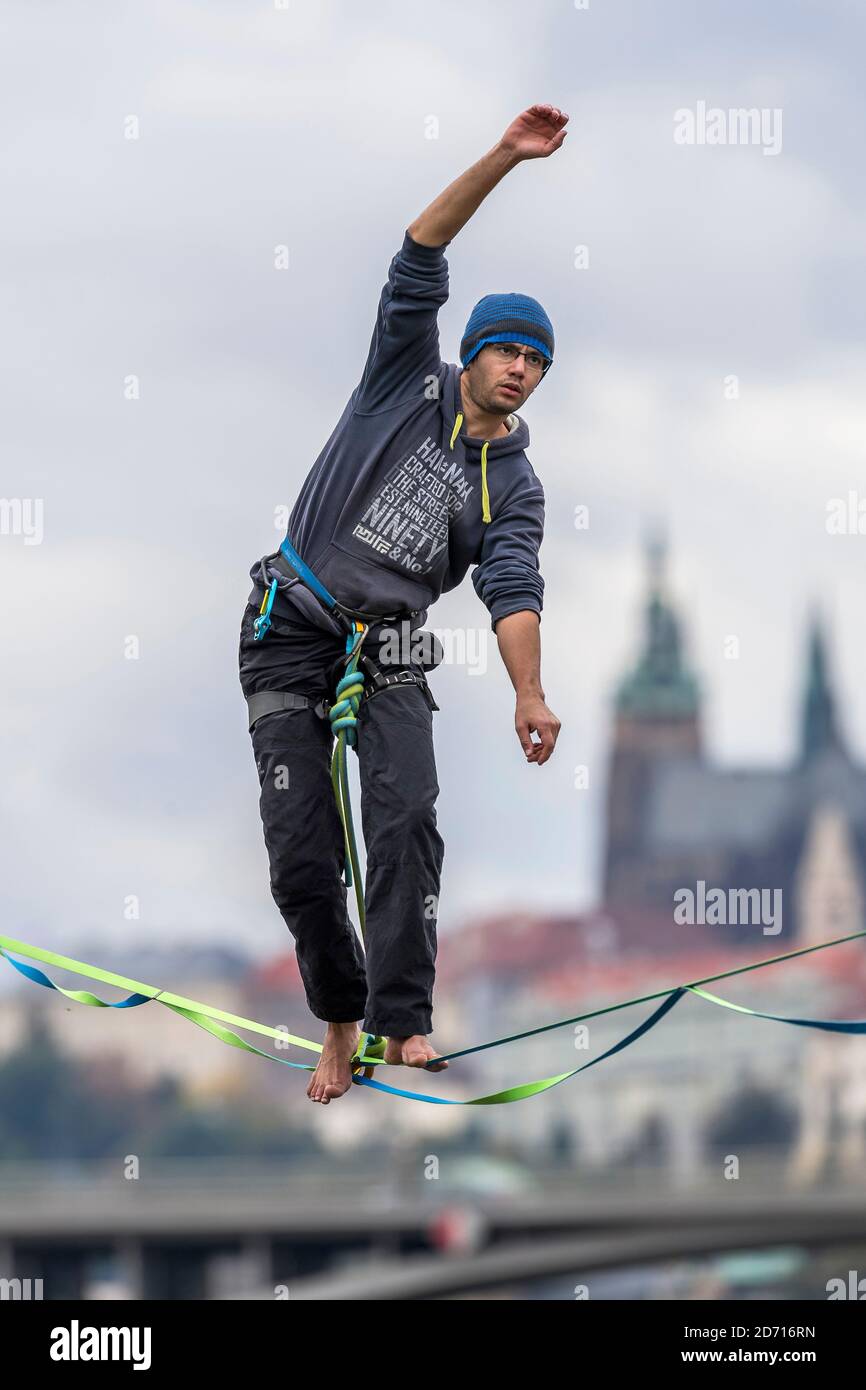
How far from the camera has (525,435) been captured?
1320cm

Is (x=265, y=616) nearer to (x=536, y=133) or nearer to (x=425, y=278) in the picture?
(x=425, y=278)

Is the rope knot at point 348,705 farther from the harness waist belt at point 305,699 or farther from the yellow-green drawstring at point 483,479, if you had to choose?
the yellow-green drawstring at point 483,479

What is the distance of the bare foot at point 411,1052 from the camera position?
1241cm

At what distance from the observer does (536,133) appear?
11539 mm

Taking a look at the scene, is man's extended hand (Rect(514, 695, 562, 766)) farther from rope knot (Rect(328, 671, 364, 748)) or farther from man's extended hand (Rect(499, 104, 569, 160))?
man's extended hand (Rect(499, 104, 569, 160))

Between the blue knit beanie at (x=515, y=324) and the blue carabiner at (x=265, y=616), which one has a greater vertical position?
the blue knit beanie at (x=515, y=324)

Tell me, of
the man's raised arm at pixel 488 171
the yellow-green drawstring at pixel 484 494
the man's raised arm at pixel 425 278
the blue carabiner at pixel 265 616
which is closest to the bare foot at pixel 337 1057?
the blue carabiner at pixel 265 616

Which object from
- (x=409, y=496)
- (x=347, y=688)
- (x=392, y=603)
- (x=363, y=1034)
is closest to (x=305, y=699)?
(x=347, y=688)
